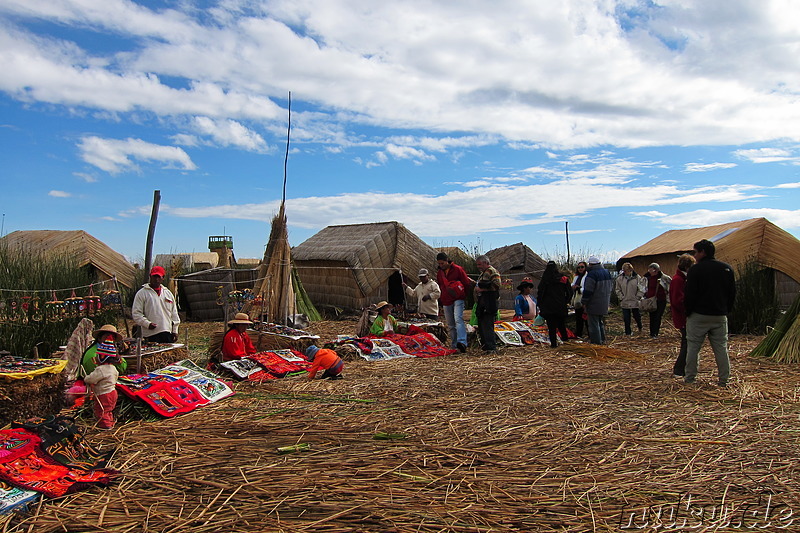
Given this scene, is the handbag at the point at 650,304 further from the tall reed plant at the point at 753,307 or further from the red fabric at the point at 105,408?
the red fabric at the point at 105,408

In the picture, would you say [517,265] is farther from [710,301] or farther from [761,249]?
[710,301]

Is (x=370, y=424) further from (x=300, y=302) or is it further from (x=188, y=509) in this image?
(x=300, y=302)

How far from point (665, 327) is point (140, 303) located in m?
9.26

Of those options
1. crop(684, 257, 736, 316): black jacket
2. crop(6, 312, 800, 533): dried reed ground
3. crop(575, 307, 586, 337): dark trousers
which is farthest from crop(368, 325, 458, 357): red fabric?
crop(684, 257, 736, 316): black jacket

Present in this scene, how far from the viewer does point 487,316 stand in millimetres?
8672

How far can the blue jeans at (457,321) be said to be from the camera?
28.8ft

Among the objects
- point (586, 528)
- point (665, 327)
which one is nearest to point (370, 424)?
point (586, 528)

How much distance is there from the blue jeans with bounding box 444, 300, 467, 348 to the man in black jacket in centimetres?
328

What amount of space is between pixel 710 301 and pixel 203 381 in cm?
457

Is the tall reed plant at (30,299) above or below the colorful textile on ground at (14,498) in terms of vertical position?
above

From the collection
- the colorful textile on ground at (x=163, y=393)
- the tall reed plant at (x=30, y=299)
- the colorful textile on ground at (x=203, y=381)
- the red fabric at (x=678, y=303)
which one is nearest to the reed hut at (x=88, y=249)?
the tall reed plant at (x=30, y=299)

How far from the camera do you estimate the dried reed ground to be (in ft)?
9.79

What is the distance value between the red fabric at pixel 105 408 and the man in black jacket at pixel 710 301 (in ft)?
16.0

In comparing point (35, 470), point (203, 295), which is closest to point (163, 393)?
point (35, 470)
